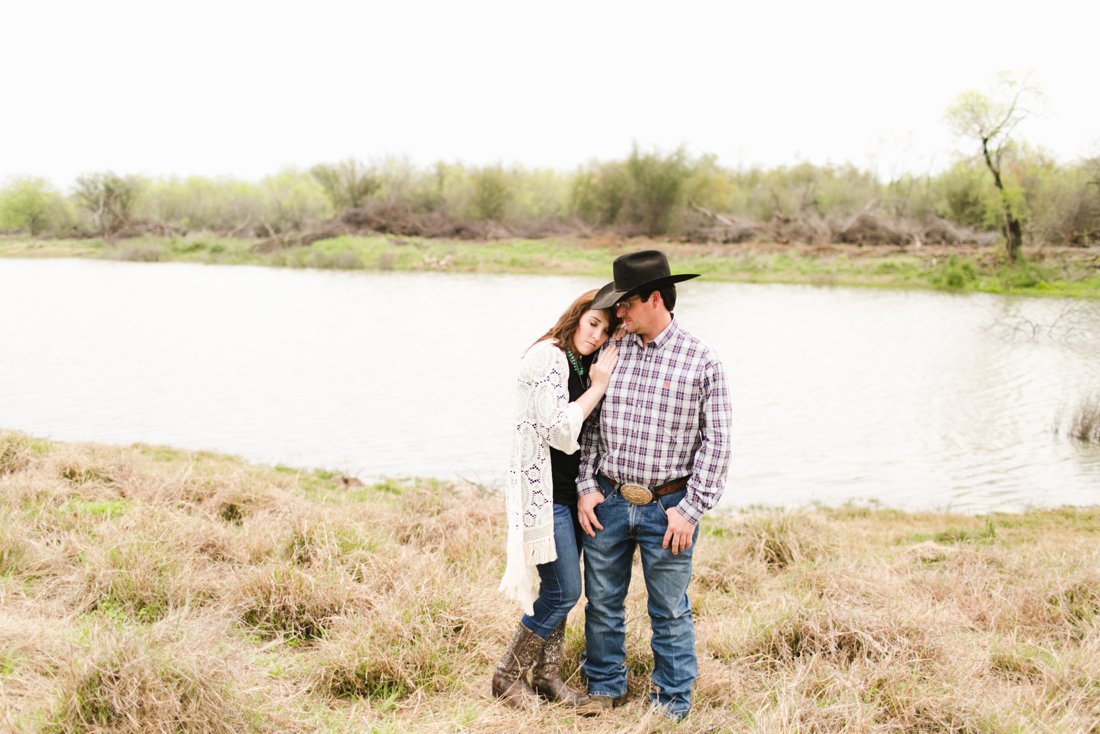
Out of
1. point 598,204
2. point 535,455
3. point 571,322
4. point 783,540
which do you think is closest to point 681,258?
point 598,204

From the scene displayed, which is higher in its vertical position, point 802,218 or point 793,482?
point 802,218

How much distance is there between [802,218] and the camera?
4528 centimetres

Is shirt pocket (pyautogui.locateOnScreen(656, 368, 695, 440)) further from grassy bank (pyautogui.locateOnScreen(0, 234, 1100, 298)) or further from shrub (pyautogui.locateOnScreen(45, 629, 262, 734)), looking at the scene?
grassy bank (pyautogui.locateOnScreen(0, 234, 1100, 298))

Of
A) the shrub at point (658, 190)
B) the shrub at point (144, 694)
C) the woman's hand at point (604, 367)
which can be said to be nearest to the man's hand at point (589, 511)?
the woman's hand at point (604, 367)

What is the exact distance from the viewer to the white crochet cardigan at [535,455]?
3.51 m

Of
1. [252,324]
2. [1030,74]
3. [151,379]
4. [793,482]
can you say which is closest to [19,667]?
[793,482]

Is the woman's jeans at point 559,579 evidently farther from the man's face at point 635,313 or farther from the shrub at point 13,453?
the shrub at point 13,453

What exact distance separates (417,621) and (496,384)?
10.4 meters

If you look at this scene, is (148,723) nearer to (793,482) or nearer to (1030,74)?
(793,482)

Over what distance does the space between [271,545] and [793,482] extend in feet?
20.8

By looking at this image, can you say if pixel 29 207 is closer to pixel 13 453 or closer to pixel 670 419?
pixel 13 453

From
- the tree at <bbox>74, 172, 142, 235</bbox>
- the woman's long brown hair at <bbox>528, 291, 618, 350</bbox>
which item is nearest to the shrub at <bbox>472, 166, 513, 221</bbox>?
the tree at <bbox>74, 172, 142, 235</bbox>

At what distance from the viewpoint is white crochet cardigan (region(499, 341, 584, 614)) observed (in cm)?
351

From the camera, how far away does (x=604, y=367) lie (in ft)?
11.9
